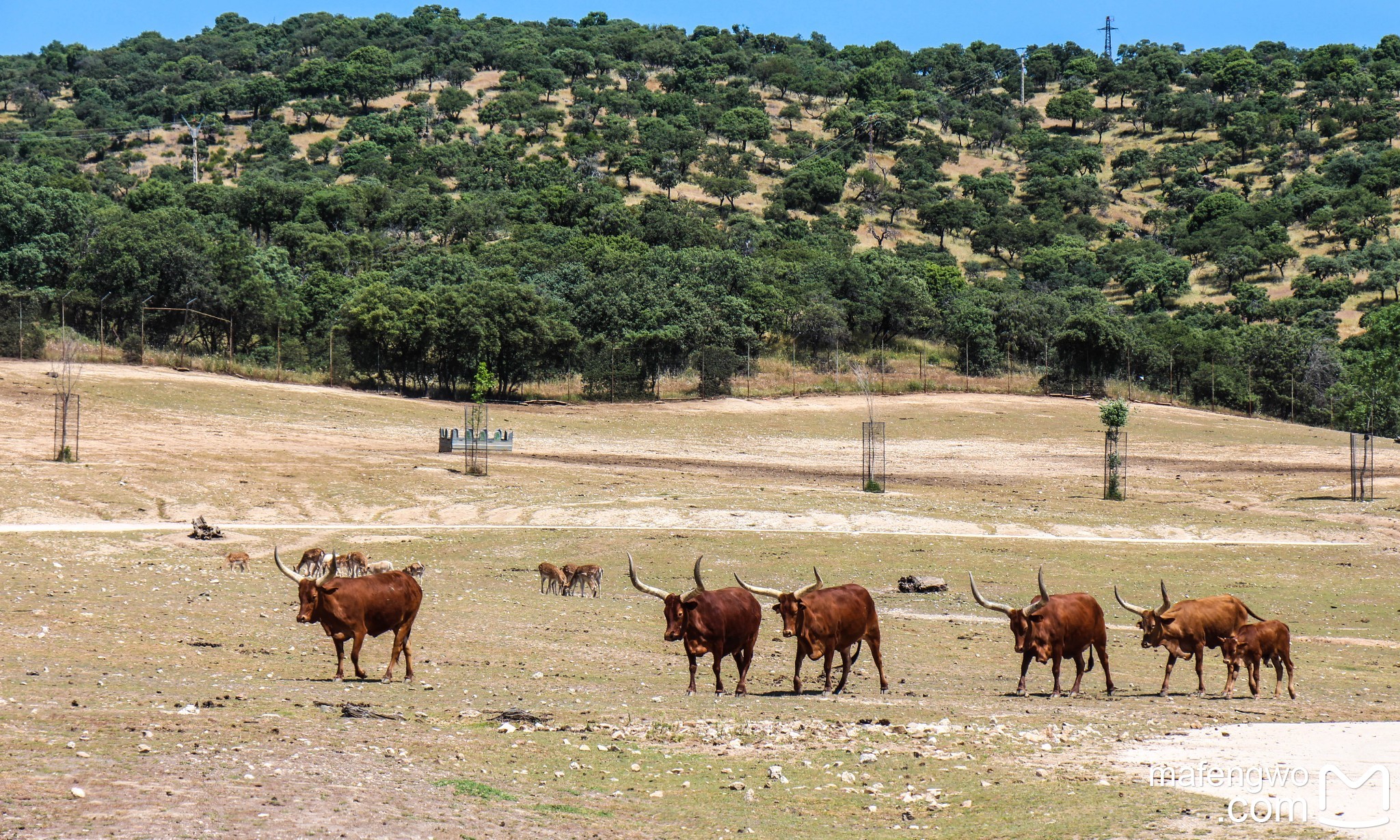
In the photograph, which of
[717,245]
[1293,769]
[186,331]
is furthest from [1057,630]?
[717,245]

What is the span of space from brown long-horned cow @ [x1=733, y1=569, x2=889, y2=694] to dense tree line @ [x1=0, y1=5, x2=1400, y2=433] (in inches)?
1619

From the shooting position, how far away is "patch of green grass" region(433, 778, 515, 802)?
1165 centimetres

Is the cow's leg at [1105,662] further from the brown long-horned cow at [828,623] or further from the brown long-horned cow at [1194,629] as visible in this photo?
the brown long-horned cow at [828,623]

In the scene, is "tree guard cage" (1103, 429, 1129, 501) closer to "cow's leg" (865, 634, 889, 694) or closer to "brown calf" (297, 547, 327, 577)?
"brown calf" (297, 547, 327, 577)

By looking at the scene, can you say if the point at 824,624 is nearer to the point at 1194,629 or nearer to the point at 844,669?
the point at 844,669

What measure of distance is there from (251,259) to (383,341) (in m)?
21.4

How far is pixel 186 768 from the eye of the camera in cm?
1145

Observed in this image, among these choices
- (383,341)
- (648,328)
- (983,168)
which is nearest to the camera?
(383,341)

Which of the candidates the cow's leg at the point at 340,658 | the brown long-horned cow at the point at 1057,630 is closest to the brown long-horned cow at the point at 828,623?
the brown long-horned cow at the point at 1057,630

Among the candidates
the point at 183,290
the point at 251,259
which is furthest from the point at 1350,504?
the point at 251,259

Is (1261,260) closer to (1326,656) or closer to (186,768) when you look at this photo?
(1326,656)

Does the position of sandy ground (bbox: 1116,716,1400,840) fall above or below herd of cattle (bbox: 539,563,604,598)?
above

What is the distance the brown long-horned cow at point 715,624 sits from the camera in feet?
55.4

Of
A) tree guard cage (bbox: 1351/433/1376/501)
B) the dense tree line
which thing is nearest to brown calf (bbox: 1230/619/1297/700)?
tree guard cage (bbox: 1351/433/1376/501)
